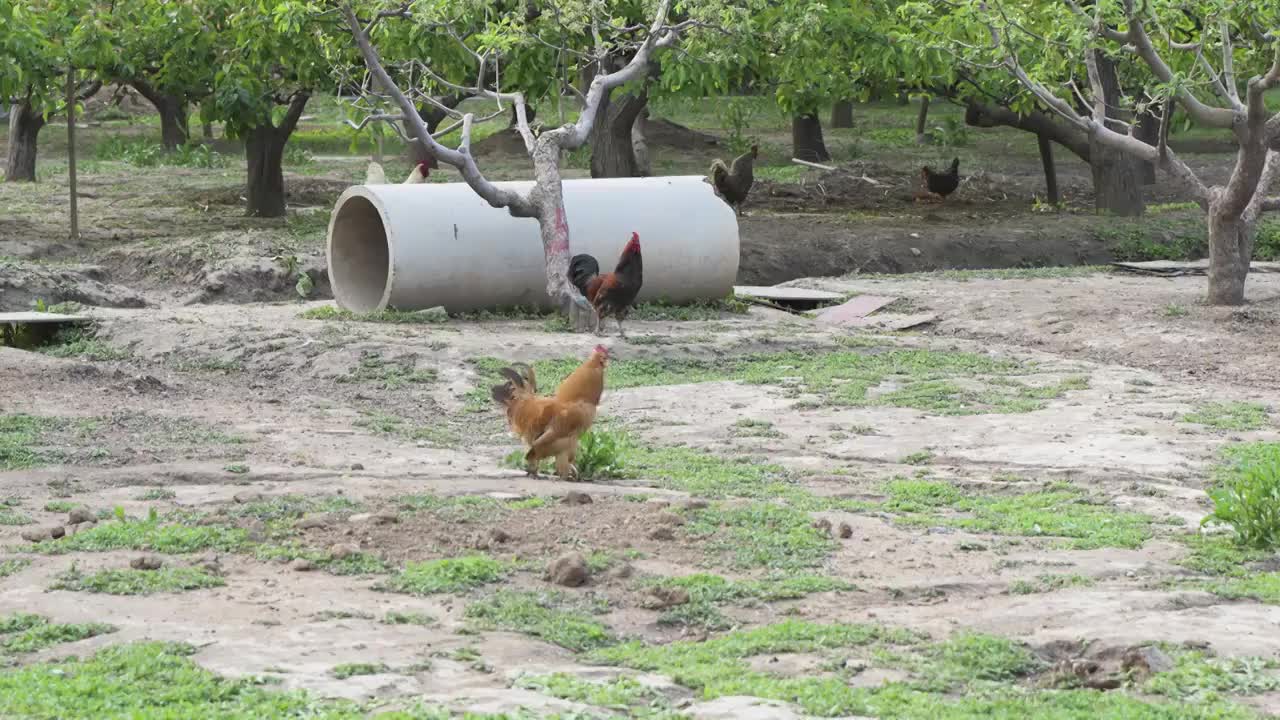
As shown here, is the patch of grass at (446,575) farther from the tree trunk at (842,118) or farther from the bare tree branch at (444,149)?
the tree trunk at (842,118)

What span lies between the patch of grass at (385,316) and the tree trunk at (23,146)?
12999 millimetres

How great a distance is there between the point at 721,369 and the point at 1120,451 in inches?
Result: 173

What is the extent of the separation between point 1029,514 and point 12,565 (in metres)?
4.47

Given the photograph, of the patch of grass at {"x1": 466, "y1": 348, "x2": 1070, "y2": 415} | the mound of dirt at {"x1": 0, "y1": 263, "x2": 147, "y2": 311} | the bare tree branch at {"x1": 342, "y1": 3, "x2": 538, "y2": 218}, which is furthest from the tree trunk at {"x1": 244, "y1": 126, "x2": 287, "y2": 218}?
the patch of grass at {"x1": 466, "y1": 348, "x2": 1070, "y2": 415}

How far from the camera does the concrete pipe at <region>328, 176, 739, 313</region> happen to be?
15.6 metres

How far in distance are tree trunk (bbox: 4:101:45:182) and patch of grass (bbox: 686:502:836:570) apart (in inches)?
860

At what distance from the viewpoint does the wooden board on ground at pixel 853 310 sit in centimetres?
1657

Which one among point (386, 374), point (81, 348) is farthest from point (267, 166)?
point (386, 374)

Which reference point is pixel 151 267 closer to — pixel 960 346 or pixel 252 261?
pixel 252 261

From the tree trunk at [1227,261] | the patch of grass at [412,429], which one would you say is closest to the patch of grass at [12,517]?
the patch of grass at [412,429]

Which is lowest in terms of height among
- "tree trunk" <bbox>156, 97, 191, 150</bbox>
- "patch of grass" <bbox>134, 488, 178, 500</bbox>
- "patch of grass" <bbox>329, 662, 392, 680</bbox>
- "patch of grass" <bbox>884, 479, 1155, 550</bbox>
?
"patch of grass" <bbox>134, 488, 178, 500</bbox>

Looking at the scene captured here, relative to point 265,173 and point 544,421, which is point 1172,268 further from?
point 544,421

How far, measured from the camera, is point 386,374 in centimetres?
1249

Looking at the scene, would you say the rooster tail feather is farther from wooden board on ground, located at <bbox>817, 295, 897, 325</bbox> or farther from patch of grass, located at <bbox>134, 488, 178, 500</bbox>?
patch of grass, located at <bbox>134, 488, 178, 500</bbox>
